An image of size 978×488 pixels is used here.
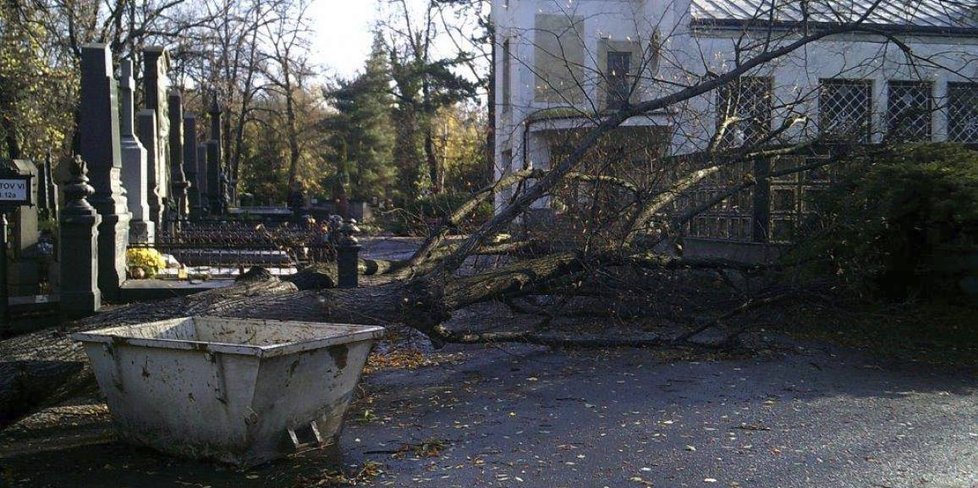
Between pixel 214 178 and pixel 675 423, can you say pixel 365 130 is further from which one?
pixel 675 423

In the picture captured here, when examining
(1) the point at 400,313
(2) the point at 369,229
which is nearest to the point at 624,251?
(1) the point at 400,313

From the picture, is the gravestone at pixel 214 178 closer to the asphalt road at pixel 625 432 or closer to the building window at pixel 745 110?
the building window at pixel 745 110

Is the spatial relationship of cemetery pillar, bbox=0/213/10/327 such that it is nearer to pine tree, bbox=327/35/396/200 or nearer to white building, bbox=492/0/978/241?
white building, bbox=492/0/978/241

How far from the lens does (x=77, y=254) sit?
9.84 m

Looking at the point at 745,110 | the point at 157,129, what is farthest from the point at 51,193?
the point at 745,110

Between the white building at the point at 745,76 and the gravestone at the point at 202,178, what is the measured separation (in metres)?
9.19

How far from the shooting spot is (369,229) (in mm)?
31297

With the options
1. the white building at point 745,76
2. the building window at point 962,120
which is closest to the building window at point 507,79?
the white building at point 745,76

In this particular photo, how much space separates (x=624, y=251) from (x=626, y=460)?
15.0 feet

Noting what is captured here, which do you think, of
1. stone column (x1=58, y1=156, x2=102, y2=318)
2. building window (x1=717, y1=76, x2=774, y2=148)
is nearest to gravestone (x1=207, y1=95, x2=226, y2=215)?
building window (x1=717, y1=76, x2=774, y2=148)

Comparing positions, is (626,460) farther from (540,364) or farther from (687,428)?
(540,364)

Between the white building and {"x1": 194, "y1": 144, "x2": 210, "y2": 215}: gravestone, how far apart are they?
30.2 ft

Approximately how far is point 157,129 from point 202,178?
10.3m

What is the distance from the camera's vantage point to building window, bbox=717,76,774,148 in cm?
1281
